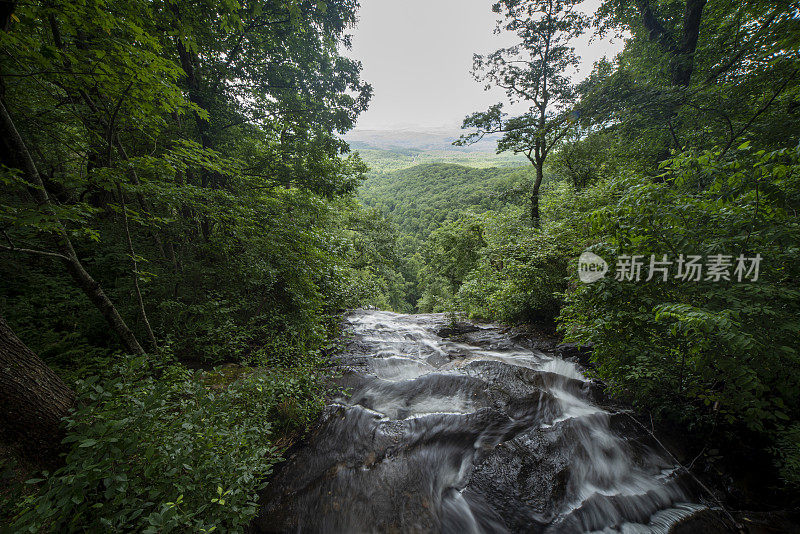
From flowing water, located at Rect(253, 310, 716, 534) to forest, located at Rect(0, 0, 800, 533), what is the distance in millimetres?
638

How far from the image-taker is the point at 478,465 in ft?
13.2

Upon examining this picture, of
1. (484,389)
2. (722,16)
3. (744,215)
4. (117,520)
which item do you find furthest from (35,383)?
(722,16)

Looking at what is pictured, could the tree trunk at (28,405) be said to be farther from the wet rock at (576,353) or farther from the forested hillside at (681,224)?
the wet rock at (576,353)

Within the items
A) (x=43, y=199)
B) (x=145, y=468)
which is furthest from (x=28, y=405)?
(x=43, y=199)

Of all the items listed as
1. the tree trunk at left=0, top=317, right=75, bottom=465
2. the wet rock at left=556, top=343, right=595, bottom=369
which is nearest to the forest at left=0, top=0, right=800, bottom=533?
the tree trunk at left=0, top=317, right=75, bottom=465

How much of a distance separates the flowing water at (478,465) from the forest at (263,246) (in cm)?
64

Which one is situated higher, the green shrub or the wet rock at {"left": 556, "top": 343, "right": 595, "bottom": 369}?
the green shrub

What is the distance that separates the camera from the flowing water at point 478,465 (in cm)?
337

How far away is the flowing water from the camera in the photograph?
11.0ft

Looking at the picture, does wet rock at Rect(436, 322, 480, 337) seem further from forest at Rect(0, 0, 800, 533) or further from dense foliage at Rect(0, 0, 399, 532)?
dense foliage at Rect(0, 0, 399, 532)

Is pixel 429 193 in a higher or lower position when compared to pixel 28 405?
higher

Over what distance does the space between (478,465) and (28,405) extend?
5.09 meters

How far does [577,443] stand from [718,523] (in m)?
1.46

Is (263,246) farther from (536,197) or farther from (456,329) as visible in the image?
(536,197)
